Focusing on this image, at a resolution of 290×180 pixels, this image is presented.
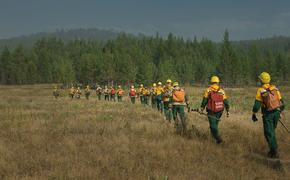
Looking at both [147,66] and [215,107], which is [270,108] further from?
[147,66]

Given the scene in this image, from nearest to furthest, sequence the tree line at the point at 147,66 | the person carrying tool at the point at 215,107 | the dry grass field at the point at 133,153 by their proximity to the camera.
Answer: the dry grass field at the point at 133,153 < the person carrying tool at the point at 215,107 < the tree line at the point at 147,66

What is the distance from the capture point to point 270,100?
29.1 feet

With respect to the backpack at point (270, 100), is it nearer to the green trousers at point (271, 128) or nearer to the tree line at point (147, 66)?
the green trousers at point (271, 128)

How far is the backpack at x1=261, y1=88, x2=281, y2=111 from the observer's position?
8.87 meters

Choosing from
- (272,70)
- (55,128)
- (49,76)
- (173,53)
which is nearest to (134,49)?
(173,53)

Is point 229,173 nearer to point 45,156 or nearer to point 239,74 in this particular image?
point 45,156

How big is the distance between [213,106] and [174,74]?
274ft

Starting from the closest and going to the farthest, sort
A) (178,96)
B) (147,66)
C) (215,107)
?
(215,107), (178,96), (147,66)

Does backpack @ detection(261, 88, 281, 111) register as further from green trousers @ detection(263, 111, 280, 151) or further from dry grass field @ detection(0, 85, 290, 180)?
dry grass field @ detection(0, 85, 290, 180)

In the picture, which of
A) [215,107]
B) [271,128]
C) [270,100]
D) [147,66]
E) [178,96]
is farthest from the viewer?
[147,66]

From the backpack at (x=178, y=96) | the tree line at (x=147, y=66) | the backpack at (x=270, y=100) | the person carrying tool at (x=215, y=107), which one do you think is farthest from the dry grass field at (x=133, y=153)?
the tree line at (x=147, y=66)

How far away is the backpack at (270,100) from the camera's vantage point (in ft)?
29.1

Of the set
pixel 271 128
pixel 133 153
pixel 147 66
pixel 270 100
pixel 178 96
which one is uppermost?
pixel 147 66

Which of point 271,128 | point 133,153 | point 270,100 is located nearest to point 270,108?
point 270,100
